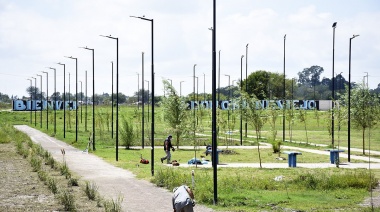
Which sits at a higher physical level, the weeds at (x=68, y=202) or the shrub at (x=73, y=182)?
the weeds at (x=68, y=202)

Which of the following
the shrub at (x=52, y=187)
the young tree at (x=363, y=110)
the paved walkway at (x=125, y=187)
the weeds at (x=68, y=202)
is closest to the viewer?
the weeds at (x=68, y=202)

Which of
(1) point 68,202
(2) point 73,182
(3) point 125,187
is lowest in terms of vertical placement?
(3) point 125,187

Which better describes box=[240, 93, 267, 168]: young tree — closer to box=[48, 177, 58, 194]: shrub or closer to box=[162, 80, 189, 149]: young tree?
box=[48, 177, 58, 194]: shrub

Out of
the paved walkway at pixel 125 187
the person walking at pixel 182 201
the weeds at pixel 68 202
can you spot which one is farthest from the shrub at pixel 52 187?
the person walking at pixel 182 201

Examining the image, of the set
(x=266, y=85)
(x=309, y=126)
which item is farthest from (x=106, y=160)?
(x=266, y=85)

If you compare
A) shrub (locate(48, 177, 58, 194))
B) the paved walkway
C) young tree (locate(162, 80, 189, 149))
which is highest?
young tree (locate(162, 80, 189, 149))

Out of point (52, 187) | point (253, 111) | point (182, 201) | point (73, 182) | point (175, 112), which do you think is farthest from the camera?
point (175, 112)

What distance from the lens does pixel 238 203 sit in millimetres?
18906

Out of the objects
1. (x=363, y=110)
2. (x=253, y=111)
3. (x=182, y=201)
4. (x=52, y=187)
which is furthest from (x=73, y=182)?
(x=363, y=110)

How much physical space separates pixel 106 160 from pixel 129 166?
5.02m

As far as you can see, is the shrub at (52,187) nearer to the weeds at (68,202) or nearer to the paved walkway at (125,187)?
the paved walkway at (125,187)

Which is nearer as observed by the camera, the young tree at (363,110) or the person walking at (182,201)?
the person walking at (182,201)

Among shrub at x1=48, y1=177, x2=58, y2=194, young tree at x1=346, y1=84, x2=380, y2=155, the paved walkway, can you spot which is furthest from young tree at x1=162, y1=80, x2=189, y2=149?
shrub at x1=48, y1=177, x2=58, y2=194

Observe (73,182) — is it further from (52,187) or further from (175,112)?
(175,112)
